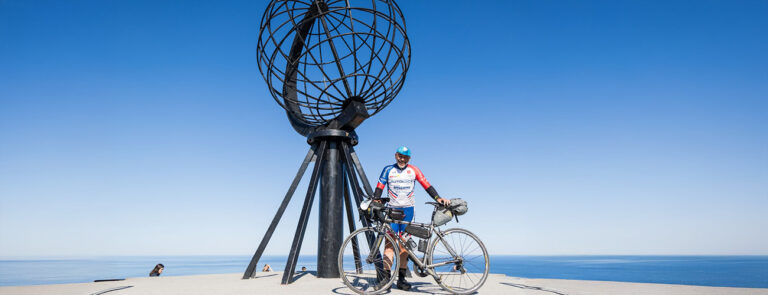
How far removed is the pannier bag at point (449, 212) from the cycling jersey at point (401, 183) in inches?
16.0

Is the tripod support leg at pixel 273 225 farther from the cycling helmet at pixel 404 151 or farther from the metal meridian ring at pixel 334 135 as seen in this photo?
the cycling helmet at pixel 404 151

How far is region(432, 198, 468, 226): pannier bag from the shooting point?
14.7ft

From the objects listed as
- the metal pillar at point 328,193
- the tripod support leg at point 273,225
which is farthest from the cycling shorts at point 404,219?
the tripod support leg at point 273,225

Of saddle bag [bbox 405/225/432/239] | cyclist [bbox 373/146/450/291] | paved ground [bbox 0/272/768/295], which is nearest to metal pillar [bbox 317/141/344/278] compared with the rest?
paved ground [bbox 0/272/768/295]

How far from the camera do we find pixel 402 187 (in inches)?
189

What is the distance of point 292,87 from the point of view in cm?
784

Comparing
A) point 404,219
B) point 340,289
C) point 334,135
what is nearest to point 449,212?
point 404,219

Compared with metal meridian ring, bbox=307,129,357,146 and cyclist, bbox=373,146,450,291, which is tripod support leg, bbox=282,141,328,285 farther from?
cyclist, bbox=373,146,450,291

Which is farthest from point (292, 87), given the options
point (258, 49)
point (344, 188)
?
point (344, 188)

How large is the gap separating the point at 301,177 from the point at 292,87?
73.0 inches

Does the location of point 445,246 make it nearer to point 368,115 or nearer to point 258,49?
point 368,115

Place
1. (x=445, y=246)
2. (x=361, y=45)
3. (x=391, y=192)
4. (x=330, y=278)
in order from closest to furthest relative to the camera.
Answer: (x=445, y=246) < (x=391, y=192) < (x=330, y=278) < (x=361, y=45)

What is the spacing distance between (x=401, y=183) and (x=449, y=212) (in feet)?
2.24

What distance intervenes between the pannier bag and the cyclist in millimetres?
155
